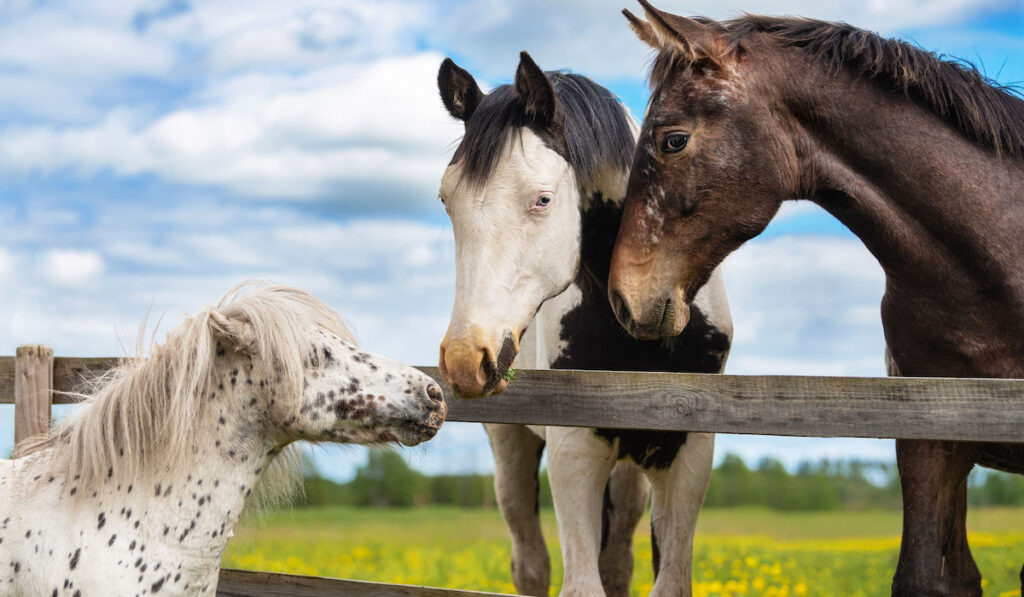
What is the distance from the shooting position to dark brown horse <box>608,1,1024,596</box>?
10.6 ft

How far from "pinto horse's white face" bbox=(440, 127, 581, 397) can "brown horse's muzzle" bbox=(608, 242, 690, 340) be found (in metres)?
A: 0.21

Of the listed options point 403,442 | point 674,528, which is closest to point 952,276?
point 674,528

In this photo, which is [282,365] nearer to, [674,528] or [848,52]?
[674,528]

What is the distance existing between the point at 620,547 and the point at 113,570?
3.16 m

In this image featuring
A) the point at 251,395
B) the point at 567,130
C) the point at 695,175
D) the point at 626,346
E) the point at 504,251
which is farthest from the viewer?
the point at 626,346

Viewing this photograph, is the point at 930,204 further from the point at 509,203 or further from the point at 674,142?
the point at 509,203

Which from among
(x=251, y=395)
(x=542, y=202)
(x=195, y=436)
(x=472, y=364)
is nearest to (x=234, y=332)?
(x=251, y=395)

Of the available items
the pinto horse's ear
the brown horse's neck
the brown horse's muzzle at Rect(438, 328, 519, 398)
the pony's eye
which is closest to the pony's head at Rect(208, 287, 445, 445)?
the brown horse's muzzle at Rect(438, 328, 519, 398)

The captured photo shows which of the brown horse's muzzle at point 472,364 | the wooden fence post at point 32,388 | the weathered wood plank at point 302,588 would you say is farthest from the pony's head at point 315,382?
the wooden fence post at point 32,388

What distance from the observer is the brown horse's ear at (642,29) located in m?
3.51

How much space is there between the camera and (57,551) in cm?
296

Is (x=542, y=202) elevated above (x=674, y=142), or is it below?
below

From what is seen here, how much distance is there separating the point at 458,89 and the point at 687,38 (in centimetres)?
99

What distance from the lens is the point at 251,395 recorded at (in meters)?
3.02
